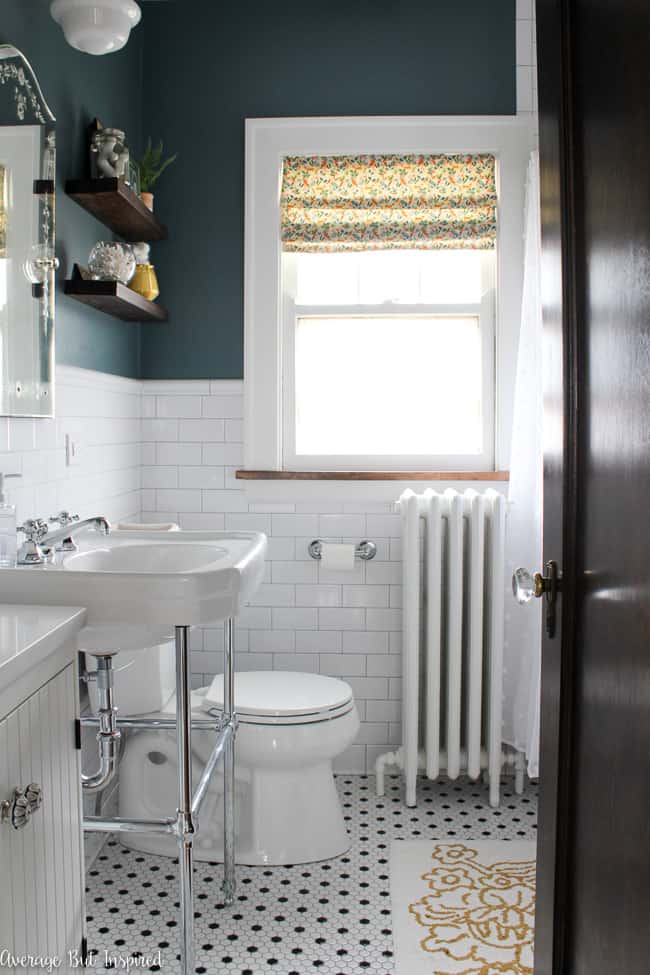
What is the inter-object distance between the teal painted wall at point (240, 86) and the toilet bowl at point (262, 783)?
4.18 feet

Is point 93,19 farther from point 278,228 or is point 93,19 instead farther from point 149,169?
point 278,228

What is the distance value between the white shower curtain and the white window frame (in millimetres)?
152

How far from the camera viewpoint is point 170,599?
65.8 inches

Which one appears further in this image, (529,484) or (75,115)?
(529,484)

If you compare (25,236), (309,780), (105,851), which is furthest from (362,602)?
(25,236)

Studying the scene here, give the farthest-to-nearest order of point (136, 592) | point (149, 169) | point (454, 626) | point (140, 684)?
point (149, 169) < point (454, 626) < point (140, 684) < point (136, 592)

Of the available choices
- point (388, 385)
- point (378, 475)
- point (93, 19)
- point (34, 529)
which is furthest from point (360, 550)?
point (93, 19)

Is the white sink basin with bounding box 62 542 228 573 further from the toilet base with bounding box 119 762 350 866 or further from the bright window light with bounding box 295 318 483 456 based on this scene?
the bright window light with bounding box 295 318 483 456

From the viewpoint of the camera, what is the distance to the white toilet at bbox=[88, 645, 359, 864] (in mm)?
2514

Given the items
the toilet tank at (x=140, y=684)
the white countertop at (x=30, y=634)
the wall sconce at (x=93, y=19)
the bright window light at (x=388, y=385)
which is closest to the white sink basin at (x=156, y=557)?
the toilet tank at (x=140, y=684)

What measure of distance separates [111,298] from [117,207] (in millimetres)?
315

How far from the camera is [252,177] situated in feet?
10.5

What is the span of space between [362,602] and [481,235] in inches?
53.5

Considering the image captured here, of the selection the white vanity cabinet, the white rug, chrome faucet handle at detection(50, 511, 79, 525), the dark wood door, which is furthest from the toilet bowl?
the dark wood door
